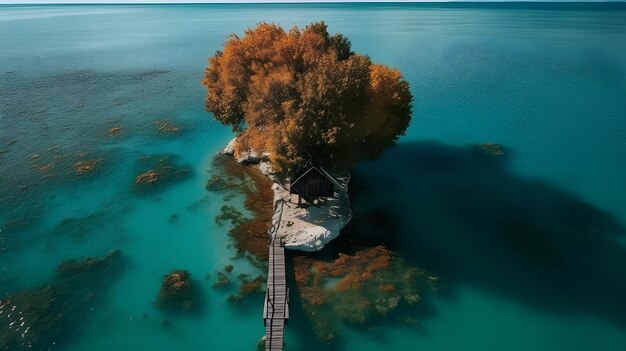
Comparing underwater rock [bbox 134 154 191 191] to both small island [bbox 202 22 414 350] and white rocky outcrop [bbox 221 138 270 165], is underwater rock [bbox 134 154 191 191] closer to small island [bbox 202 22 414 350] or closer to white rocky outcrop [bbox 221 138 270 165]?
white rocky outcrop [bbox 221 138 270 165]

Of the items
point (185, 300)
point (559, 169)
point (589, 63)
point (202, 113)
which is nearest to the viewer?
point (185, 300)

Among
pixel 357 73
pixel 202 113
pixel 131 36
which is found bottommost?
pixel 131 36

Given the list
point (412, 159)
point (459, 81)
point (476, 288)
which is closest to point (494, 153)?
point (412, 159)

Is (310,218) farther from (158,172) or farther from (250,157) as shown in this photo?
(158,172)

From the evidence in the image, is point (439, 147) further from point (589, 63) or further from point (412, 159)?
point (589, 63)

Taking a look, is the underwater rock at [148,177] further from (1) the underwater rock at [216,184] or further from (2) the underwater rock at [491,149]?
(2) the underwater rock at [491,149]

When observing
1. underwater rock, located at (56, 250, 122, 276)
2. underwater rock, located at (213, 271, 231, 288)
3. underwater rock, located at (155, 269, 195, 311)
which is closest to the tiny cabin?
underwater rock, located at (213, 271, 231, 288)

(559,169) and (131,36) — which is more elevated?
(559,169)
